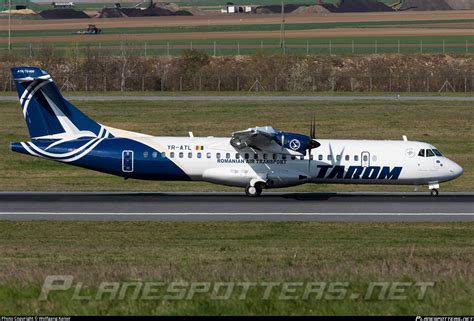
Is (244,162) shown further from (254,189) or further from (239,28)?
(239,28)

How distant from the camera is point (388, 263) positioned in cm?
2277

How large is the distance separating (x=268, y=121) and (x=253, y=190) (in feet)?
86.1

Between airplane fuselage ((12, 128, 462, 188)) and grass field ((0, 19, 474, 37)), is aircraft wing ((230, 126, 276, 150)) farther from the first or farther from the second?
grass field ((0, 19, 474, 37))

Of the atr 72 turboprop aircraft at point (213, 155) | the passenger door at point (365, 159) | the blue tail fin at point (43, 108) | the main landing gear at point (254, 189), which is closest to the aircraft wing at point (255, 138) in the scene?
the atr 72 turboprop aircraft at point (213, 155)

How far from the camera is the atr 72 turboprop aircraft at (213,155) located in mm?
41500

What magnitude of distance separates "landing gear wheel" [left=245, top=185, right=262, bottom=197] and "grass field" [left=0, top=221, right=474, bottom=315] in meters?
6.87

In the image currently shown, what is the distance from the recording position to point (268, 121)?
224ft

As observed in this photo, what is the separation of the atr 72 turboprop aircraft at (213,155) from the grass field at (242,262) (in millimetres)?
6690

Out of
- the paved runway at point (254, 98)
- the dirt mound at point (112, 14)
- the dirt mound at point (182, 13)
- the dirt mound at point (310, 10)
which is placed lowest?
the dirt mound at point (182, 13)

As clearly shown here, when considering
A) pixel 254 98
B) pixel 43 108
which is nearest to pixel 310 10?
pixel 254 98

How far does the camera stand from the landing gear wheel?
42.3 metres

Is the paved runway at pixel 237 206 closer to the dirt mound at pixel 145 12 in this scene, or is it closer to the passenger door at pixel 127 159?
the passenger door at pixel 127 159

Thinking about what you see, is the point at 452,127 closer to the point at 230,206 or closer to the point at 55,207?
the point at 230,206

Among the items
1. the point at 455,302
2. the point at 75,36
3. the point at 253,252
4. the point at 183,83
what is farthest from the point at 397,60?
the point at 455,302
